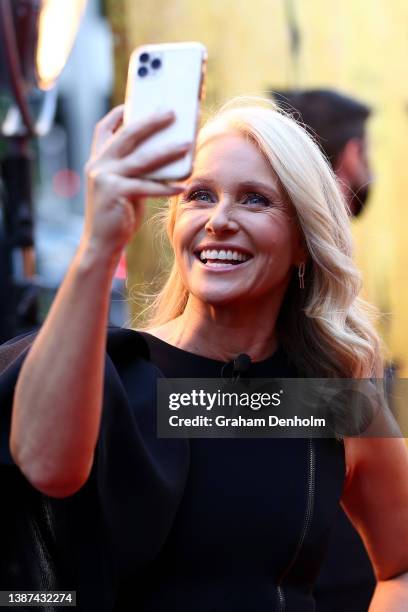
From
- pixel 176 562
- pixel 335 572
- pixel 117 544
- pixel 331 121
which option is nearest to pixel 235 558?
pixel 176 562

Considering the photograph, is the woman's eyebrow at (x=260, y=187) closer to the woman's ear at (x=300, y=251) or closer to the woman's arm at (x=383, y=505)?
the woman's ear at (x=300, y=251)

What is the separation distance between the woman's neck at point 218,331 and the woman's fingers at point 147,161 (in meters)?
0.68

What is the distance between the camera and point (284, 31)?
14.1 feet

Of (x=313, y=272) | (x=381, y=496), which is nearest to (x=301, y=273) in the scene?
(x=313, y=272)

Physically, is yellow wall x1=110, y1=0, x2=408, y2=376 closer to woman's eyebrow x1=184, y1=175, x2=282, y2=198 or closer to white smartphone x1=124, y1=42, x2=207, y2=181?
woman's eyebrow x1=184, y1=175, x2=282, y2=198

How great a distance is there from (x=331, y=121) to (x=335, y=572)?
5.73 feet

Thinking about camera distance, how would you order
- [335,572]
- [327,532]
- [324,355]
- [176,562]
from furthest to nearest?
[335,572], [324,355], [327,532], [176,562]

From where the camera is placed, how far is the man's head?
4200 mm

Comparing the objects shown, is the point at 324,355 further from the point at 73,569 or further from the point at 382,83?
the point at 382,83

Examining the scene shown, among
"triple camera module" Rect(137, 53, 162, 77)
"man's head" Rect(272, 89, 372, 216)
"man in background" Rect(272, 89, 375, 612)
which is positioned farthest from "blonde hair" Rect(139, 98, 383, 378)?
"man's head" Rect(272, 89, 372, 216)

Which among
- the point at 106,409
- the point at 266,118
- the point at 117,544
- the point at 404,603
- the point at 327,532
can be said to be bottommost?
the point at 404,603

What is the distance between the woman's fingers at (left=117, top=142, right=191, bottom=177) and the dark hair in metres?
2.63

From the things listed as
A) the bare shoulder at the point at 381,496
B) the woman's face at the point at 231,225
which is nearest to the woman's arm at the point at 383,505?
the bare shoulder at the point at 381,496

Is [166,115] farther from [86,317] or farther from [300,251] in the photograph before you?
[300,251]
